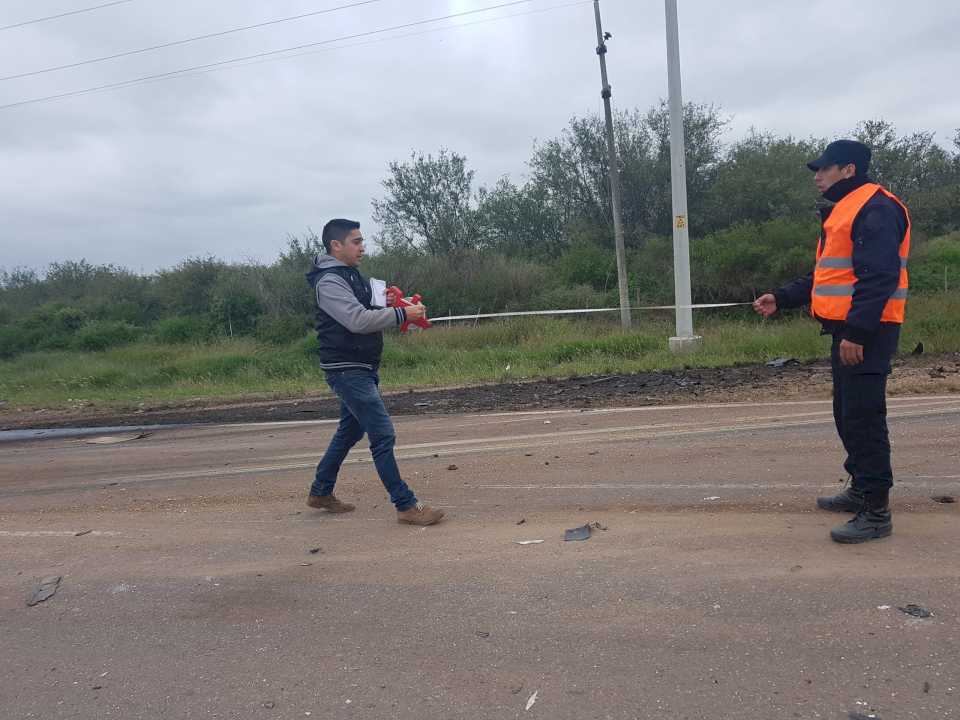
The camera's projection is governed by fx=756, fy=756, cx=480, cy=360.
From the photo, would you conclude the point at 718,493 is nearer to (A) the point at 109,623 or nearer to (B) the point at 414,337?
(A) the point at 109,623

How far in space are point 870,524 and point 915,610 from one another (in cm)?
82

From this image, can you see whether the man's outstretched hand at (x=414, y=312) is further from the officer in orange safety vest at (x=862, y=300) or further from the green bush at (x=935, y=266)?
the green bush at (x=935, y=266)

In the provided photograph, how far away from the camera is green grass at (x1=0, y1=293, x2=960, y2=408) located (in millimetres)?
13188

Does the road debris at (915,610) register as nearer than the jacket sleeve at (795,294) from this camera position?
Yes

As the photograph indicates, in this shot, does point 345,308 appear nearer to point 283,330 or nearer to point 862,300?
point 862,300

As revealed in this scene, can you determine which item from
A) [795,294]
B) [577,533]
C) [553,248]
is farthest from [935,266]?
[577,533]

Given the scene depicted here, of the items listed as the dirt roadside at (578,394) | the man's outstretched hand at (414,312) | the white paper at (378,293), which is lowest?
the dirt roadside at (578,394)

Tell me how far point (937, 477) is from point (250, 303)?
80.6 feet

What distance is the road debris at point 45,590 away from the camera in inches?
159

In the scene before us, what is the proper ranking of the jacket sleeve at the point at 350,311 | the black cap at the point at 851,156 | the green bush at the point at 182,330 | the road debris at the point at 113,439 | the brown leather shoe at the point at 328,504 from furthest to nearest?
1. the green bush at the point at 182,330
2. the road debris at the point at 113,439
3. the brown leather shoe at the point at 328,504
4. the jacket sleeve at the point at 350,311
5. the black cap at the point at 851,156

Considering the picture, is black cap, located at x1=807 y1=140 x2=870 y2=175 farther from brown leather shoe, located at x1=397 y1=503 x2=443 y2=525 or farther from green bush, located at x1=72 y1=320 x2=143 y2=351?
green bush, located at x1=72 y1=320 x2=143 y2=351

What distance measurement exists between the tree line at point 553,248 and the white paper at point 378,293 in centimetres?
1883

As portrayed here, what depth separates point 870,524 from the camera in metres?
3.94

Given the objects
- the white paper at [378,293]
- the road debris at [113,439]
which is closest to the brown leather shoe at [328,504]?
the white paper at [378,293]
